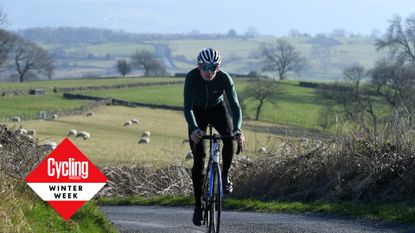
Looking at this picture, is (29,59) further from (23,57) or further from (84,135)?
(84,135)

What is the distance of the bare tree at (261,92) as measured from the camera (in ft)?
261

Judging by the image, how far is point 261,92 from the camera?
80000 millimetres

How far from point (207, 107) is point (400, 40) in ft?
229

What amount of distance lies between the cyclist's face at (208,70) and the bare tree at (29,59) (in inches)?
4358

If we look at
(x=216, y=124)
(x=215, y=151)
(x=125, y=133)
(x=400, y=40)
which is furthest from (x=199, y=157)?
(x=400, y=40)

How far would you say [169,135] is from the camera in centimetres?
5791

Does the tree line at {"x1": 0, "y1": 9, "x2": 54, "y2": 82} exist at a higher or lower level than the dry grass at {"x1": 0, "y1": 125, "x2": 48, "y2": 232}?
lower

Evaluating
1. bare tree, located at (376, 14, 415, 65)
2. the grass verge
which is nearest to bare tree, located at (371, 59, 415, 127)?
bare tree, located at (376, 14, 415, 65)

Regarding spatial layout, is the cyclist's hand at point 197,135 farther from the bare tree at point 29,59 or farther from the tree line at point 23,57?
the bare tree at point 29,59

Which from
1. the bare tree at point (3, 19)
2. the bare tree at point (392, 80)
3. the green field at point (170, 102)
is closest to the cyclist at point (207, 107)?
the bare tree at point (392, 80)

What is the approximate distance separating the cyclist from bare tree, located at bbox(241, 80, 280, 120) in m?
68.7

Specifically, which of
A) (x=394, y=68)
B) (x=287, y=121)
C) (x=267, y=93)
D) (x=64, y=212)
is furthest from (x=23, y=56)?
(x=64, y=212)

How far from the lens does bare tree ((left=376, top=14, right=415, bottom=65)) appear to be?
7345cm

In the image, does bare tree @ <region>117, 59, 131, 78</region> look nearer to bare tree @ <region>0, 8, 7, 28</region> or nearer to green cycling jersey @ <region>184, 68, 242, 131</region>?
bare tree @ <region>0, 8, 7, 28</region>
